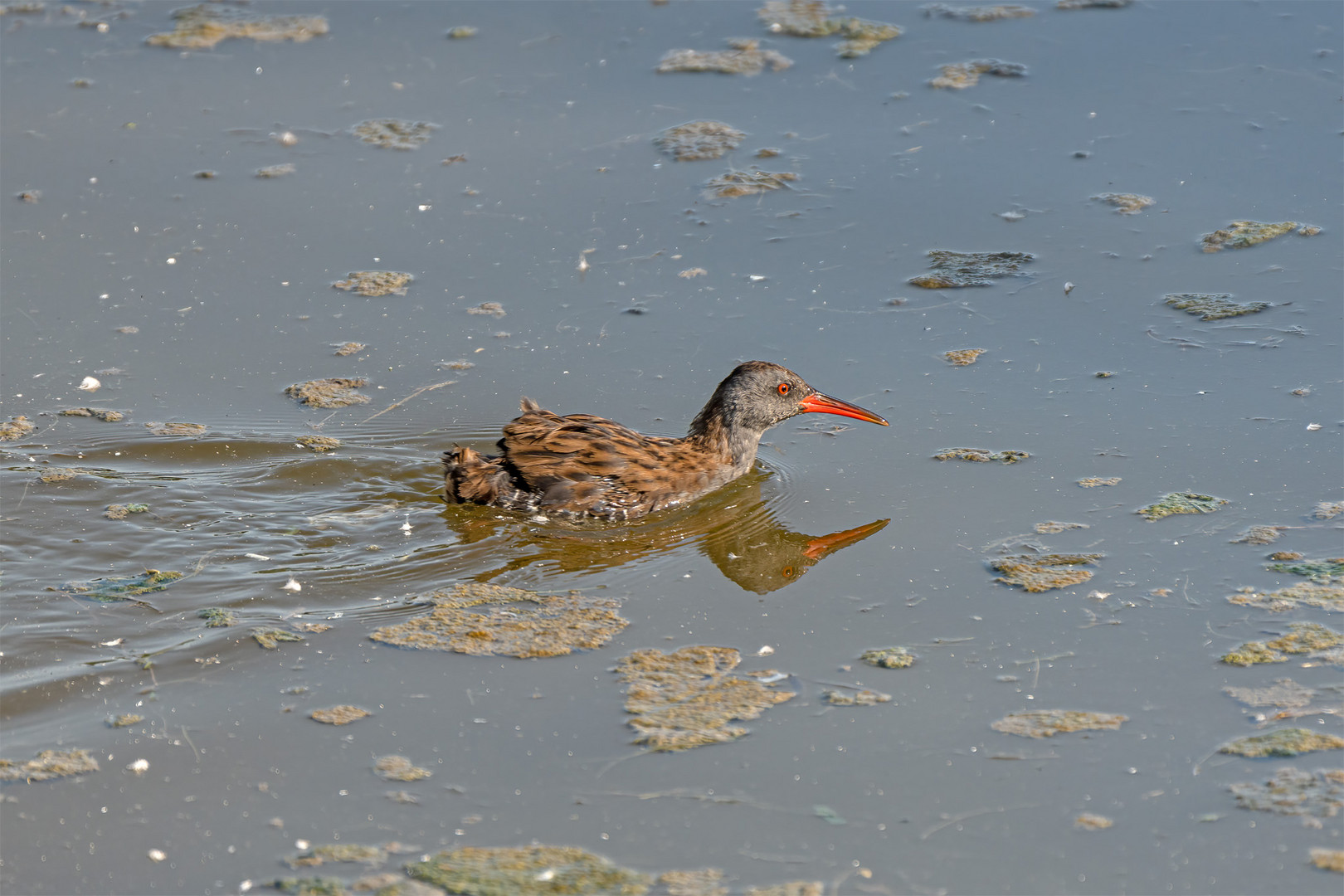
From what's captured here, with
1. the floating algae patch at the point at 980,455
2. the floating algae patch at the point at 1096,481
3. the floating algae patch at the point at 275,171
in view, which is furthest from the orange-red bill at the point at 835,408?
the floating algae patch at the point at 275,171

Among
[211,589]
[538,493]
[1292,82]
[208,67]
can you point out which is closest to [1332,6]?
[1292,82]

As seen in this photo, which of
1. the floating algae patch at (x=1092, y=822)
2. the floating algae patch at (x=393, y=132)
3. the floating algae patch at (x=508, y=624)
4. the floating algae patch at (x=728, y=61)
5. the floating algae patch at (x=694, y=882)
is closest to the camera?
the floating algae patch at (x=694, y=882)

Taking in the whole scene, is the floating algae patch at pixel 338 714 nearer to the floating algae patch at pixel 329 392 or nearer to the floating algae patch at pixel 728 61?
the floating algae patch at pixel 329 392

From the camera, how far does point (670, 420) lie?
8.12m

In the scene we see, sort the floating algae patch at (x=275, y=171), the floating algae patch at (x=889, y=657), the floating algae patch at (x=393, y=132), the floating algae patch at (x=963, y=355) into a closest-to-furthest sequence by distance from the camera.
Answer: the floating algae patch at (x=889, y=657) → the floating algae patch at (x=963, y=355) → the floating algae patch at (x=275, y=171) → the floating algae patch at (x=393, y=132)

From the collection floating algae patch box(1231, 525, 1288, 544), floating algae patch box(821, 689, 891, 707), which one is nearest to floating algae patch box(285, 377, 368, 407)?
floating algae patch box(821, 689, 891, 707)

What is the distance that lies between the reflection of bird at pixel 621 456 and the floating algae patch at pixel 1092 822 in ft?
9.87

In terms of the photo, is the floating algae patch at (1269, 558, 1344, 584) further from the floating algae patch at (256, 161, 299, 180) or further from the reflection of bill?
the floating algae patch at (256, 161, 299, 180)

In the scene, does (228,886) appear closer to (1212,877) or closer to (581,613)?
(581,613)

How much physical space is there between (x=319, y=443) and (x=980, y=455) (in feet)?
11.3

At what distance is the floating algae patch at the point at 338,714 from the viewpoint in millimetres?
5497

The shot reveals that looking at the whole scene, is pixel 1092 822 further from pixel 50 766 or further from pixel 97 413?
pixel 97 413

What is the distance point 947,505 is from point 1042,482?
1.64 ft

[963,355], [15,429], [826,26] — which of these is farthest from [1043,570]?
[826,26]
